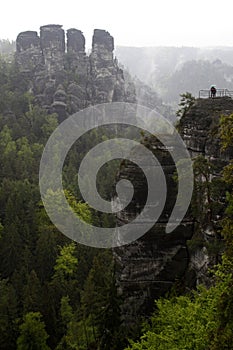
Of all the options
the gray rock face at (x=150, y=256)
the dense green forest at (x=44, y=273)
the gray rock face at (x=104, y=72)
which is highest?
the gray rock face at (x=104, y=72)

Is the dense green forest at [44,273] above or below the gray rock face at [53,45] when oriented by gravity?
below

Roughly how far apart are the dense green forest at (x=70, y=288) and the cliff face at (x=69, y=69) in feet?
62.5

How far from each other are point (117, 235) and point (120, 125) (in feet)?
193

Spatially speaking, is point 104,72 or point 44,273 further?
point 104,72

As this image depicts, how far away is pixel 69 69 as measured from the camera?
9038 cm

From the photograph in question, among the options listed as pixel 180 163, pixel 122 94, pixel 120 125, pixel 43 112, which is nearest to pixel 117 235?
pixel 180 163

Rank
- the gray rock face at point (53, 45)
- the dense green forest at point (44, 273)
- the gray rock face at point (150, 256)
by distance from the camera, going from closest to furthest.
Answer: the gray rock face at point (150, 256)
the dense green forest at point (44, 273)
the gray rock face at point (53, 45)

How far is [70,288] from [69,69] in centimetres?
6263

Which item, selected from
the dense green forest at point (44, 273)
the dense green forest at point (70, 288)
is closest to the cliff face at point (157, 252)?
the dense green forest at point (70, 288)

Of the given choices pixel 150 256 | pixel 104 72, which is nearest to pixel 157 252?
pixel 150 256

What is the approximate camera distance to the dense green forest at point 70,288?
49.4ft

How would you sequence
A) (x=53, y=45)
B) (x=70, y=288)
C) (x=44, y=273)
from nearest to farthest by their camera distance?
(x=70, y=288) < (x=44, y=273) < (x=53, y=45)

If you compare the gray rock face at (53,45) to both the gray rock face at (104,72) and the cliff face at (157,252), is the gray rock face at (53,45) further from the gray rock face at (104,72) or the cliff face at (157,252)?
the cliff face at (157,252)

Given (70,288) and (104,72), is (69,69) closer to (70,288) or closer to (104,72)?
(104,72)
